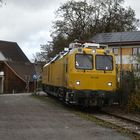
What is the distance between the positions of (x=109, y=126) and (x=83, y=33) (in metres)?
60.3

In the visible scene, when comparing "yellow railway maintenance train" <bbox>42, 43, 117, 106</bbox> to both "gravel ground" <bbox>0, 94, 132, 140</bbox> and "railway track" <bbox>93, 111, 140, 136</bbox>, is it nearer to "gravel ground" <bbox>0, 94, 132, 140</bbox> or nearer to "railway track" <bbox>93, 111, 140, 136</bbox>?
"railway track" <bbox>93, 111, 140, 136</bbox>

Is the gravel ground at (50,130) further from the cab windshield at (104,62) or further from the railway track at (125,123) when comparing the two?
the cab windshield at (104,62)

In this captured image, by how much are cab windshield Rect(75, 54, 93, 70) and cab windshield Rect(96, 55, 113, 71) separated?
386 mm

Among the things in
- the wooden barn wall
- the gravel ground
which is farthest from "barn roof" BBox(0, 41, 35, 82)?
the gravel ground

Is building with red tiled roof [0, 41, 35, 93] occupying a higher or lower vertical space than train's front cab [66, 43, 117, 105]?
higher

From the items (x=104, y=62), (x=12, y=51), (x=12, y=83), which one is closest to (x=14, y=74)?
(x=12, y=83)

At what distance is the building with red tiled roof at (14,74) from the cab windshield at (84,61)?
180 feet

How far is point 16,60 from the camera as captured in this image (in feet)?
319

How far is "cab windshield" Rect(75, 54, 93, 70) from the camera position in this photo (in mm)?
24797

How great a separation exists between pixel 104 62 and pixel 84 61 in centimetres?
109

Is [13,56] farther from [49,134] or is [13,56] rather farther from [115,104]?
[49,134]

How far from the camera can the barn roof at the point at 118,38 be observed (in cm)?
6825

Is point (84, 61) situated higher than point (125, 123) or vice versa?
point (84, 61)

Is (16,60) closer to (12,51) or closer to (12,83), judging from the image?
(12,51)
